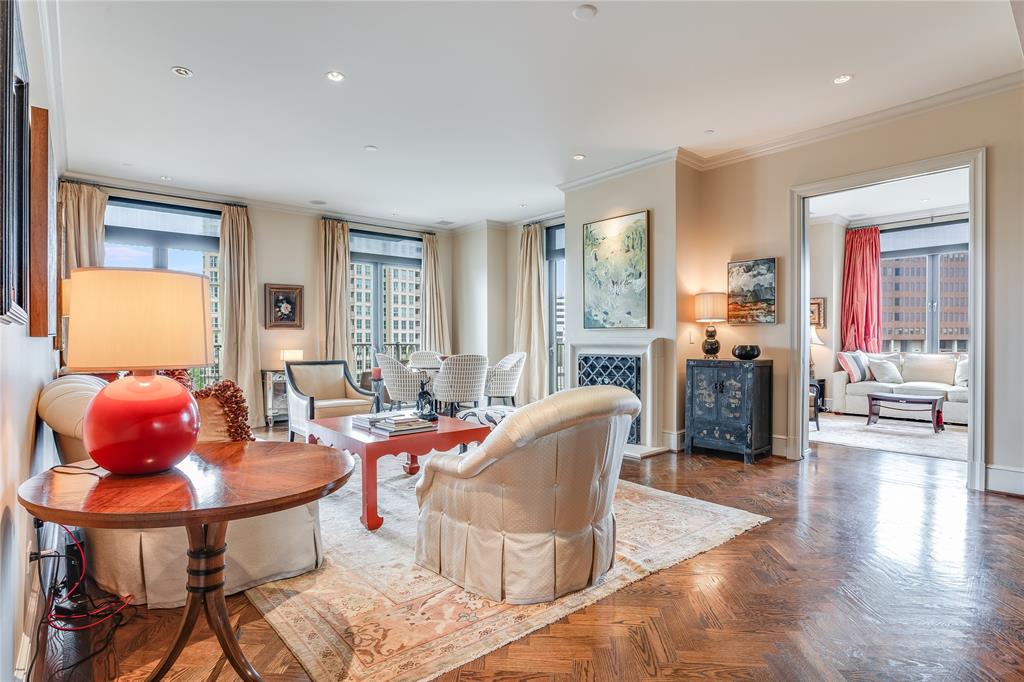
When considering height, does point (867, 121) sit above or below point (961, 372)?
above

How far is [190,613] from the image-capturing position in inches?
65.6

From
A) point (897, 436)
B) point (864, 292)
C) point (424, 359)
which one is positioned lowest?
point (897, 436)

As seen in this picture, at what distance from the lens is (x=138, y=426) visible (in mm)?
1523

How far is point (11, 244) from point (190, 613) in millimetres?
1160

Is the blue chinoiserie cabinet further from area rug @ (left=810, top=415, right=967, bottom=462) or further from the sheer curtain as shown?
the sheer curtain

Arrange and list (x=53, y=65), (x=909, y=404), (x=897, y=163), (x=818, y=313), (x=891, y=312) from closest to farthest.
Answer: (x=53, y=65) < (x=897, y=163) < (x=909, y=404) < (x=818, y=313) < (x=891, y=312)

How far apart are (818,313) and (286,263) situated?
25.4 ft

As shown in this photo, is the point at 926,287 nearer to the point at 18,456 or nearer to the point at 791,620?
the point at 791,620

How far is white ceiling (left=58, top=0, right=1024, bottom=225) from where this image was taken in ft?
10.00

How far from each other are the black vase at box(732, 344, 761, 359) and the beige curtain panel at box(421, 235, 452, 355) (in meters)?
4.75

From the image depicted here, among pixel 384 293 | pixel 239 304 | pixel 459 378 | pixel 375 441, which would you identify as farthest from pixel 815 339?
pixel 239 304

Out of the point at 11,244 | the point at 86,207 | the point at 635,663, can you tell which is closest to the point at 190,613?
the point at 11,244

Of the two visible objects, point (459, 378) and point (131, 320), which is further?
point (459, 378)

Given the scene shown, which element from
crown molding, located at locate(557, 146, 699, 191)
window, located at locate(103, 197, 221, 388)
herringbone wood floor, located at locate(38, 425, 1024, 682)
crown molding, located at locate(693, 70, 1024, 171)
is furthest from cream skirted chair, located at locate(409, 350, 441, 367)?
herringbone wood floor, located at locate(38, 425, 1024, 682)
